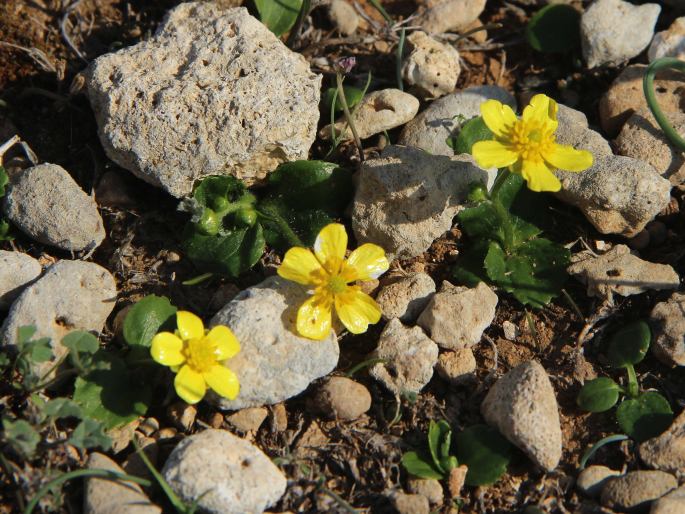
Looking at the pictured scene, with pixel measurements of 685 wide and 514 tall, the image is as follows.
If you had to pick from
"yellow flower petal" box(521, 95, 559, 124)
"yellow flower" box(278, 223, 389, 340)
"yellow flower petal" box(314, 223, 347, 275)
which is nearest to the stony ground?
"yellow flower" box(278, 223, 389, 340)

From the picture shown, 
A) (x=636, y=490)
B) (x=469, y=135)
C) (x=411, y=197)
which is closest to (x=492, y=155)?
(x=411, y=197)

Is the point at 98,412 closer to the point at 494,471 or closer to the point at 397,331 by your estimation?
the point at 397,331

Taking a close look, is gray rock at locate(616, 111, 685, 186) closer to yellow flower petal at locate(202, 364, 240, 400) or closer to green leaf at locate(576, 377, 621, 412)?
green leaf at locate(576, 377, 621, 412)

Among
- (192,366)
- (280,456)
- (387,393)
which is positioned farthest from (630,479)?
(192,366)

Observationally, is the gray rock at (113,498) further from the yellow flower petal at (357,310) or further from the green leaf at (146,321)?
the yellow flower petal at (357,310)

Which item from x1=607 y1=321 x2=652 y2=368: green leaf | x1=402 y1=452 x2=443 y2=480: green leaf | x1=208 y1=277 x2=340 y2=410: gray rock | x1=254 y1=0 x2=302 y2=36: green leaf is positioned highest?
x1=254 y1=0 x2=302 y2=36: green leaf

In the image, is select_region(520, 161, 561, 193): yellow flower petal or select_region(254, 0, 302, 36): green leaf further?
select_region(254, 0, 302, 36): green leaf

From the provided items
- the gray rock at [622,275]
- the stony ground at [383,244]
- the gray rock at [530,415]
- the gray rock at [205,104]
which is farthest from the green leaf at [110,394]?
the gray rock at [622,275]
